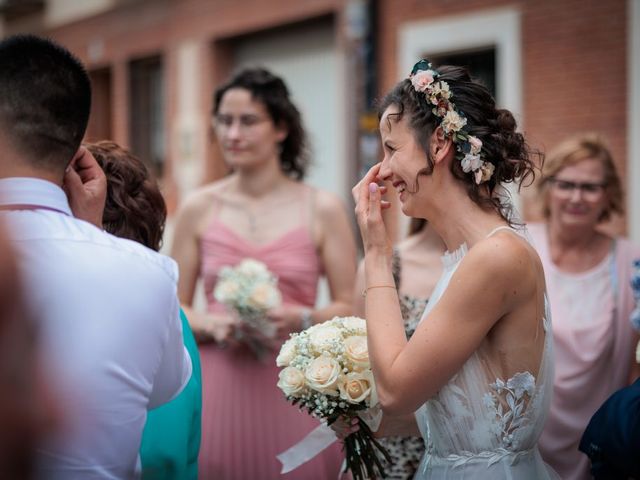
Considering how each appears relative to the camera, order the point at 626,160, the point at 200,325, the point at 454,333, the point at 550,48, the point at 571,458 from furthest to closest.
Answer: the point at 550,48
the point at 626,160
the point at 200,325
the point at 571,458
the point at 454,333

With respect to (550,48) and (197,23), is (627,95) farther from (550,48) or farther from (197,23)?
(197,23)

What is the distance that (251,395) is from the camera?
4.23 m

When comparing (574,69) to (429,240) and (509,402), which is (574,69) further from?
(509,402)

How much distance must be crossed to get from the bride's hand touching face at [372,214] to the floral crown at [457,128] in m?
0.27

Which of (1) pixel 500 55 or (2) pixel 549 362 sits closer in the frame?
(2) pixel 549 362

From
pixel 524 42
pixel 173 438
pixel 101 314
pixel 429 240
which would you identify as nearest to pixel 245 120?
pixel 429 240

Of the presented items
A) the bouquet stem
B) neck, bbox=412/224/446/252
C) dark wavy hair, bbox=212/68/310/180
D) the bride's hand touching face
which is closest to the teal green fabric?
the bouquet stem

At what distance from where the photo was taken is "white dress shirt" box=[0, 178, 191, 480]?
70.5 inches

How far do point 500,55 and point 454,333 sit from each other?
7090 mm

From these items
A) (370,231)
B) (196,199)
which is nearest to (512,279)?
(370,231)

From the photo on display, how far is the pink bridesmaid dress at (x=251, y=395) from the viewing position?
4.12m

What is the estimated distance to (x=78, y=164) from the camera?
8.03 ft

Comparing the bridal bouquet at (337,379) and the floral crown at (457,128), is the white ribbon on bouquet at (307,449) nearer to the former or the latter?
the bridal bouquet at (337,379)

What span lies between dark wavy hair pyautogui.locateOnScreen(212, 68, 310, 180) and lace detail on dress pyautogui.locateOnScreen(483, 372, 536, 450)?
2.49m
